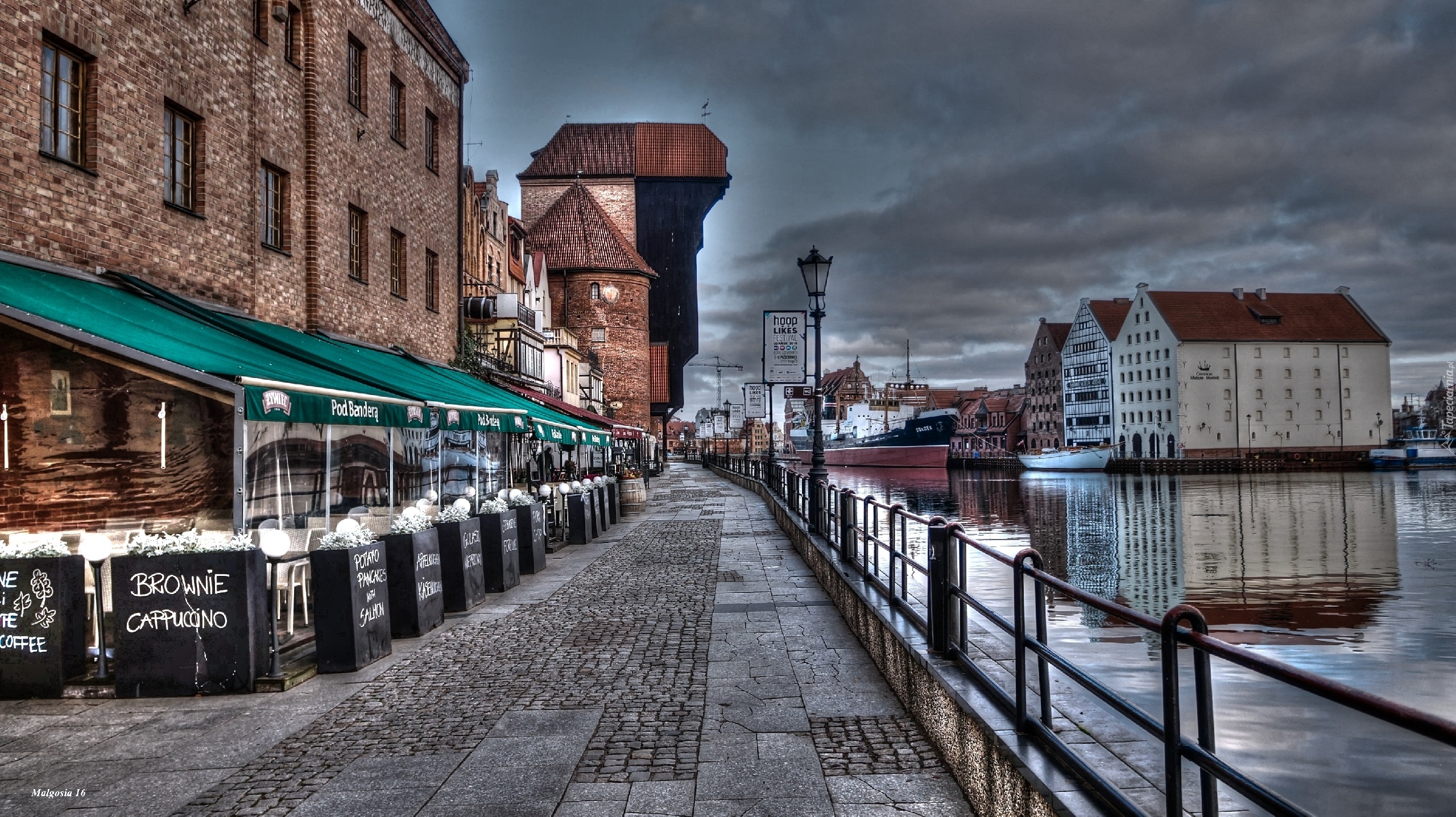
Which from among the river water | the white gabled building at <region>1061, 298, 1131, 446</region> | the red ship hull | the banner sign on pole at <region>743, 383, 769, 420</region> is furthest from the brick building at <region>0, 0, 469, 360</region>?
the white gabled building at <region>1061, 298, 1131, 446</region>

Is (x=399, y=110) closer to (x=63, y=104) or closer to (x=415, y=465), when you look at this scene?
(x=415, y=465)

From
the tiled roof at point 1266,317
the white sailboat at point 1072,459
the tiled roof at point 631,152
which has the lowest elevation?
the white sailboat at point 1072,459

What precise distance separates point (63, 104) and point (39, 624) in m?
6.28

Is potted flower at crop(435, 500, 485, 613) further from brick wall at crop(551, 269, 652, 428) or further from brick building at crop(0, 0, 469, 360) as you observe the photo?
brick wall at crop(551, 269, 652, 428)

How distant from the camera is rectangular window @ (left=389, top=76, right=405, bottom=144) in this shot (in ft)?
63.8

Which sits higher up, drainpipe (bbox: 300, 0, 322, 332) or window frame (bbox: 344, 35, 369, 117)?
window frame (bbox: 344, 35, 369, 117)

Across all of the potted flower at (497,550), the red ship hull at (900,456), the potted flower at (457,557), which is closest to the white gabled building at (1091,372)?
the red ship hull at (900,456)

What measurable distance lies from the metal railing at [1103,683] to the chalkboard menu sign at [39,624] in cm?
622

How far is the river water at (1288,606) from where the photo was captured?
6652 millimetres

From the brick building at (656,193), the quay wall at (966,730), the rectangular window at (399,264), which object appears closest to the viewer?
the quay wall at (966,730)

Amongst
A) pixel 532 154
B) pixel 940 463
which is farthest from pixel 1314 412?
pixel 532 154

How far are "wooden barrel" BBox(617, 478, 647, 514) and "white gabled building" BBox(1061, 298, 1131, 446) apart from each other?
84.6 metres

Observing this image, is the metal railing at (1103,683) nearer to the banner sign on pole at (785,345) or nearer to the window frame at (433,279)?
the banner sign on pole at (785,345)

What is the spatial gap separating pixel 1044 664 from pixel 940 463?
91.8 metres
